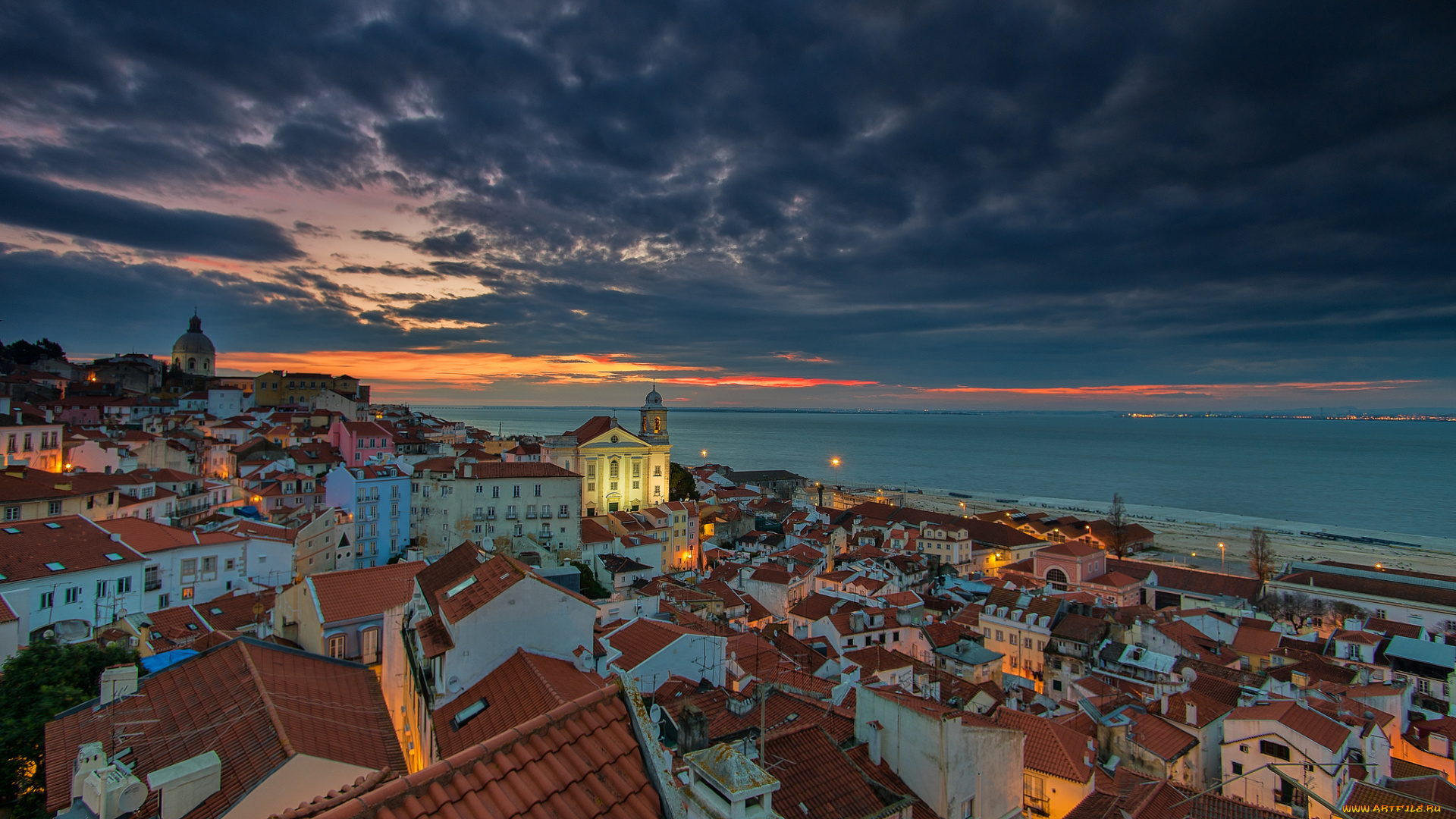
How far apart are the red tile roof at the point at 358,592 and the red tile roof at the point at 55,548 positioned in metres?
11.0

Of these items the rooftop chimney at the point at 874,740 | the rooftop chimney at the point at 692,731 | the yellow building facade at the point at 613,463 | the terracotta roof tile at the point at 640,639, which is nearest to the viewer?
the rooftop chimney at the point at 692,731

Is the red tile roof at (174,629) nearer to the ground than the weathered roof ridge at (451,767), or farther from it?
nearer to the ground

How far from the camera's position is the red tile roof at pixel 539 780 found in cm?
343

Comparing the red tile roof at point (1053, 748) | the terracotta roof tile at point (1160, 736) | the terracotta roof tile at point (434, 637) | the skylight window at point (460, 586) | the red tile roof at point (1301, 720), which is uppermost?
the skylight window at point (460, 586)

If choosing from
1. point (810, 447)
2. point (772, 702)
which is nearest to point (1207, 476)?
point (810, 447)

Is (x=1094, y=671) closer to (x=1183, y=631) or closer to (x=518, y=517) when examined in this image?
(x=1183, y=631)

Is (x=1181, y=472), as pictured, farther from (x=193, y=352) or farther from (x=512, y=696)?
(x=193, y=352)

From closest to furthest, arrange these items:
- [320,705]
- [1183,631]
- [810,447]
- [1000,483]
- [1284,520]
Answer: [320,705]
[1183,631]
[1284,520]
[1000,483]
[810,447]

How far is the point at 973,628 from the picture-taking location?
1335 inches

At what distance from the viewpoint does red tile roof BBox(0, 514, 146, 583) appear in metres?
18.9

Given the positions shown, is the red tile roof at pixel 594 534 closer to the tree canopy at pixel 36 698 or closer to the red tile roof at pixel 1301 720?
the tree canopy at pixel 36 698

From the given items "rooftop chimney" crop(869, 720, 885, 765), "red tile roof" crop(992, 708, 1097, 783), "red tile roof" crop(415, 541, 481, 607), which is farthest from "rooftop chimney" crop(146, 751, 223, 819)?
"red tile roof" crop(992, 708, 1097, 783)

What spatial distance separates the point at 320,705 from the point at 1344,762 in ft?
73.4

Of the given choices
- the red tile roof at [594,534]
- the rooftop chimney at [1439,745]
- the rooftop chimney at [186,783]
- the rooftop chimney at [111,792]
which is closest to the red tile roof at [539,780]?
the rooftop chimney at [186,783]
